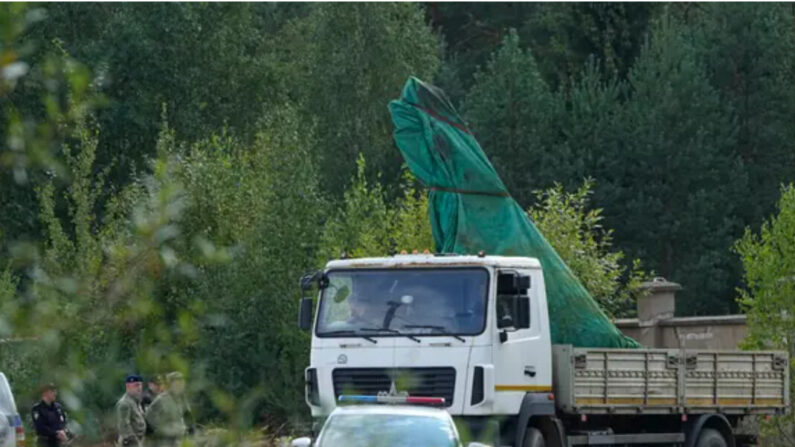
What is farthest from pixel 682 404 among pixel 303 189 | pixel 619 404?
pixel 303 189

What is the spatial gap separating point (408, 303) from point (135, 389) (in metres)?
13.2

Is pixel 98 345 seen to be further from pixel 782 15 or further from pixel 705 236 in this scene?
pixel 782 15

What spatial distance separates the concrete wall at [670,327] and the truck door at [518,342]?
47.2 ft

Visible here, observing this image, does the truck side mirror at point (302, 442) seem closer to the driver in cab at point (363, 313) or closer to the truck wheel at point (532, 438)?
the driver in cab at point (363, 313)

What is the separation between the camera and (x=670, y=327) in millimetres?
32781

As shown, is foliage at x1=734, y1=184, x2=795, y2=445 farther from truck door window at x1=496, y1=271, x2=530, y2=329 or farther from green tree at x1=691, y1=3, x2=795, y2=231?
green tree at x1=691, y1=3, x2=795, y2=231

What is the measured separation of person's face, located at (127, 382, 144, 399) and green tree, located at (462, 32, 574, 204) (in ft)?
145

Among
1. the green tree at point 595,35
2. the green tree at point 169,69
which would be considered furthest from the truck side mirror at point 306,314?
the green tree at point 595,35

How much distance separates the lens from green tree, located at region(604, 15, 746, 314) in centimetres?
4675

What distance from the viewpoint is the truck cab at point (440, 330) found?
16.9 metres

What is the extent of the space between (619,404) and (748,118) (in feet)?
109

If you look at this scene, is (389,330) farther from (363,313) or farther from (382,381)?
(382,381)

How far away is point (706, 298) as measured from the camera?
45.9 meters

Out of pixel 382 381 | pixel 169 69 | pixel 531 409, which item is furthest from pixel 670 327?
pixel 169 69
